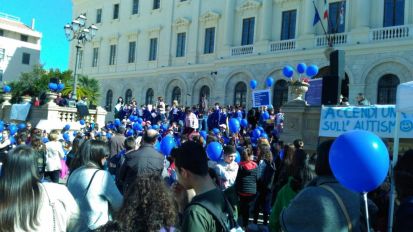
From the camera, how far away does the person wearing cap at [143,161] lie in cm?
593

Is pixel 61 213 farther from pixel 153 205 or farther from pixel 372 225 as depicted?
pixel 372 225

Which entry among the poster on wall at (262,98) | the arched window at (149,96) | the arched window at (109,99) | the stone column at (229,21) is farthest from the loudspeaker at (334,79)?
the arched window at (109,99)

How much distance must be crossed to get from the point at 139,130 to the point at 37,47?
A: 57140mm

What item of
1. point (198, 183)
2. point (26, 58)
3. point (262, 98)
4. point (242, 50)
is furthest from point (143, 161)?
point (26, 58)

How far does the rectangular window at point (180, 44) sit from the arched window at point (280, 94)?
10.1 meters

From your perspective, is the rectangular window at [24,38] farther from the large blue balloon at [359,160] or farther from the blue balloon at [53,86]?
the large blue balloon at [359,160]

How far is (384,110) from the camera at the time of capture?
9.11 meters

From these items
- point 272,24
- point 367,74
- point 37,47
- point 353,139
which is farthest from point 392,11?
point 37,47

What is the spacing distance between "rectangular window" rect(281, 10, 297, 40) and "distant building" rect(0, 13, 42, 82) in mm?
44137

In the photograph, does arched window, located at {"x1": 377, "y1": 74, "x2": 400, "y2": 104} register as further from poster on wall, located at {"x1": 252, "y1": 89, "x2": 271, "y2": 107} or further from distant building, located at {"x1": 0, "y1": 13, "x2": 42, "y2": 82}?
distant building, located at {"x1": 0, "y1": 13, "x2": 42, "y2": 82}

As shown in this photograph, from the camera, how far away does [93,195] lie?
3.94 metres

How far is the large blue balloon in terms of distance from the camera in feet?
10.5

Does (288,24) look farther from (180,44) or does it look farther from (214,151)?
(214,151)

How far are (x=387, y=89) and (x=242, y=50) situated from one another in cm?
1021
